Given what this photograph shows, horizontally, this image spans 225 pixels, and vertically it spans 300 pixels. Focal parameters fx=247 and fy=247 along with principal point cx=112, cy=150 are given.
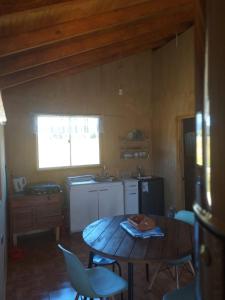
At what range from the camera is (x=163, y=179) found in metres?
5.19

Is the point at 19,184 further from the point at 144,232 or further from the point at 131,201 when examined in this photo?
the point at 144,232

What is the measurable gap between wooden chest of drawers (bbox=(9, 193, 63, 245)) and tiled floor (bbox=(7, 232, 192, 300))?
0.31 meters

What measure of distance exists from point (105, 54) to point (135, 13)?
1.48 metres

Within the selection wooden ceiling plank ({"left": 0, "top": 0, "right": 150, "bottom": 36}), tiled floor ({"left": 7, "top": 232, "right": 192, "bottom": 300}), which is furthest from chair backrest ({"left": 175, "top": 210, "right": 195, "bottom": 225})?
wooden ceiling plank ({"left": 0, "top": 0, "right": 150, "bottom": 36})

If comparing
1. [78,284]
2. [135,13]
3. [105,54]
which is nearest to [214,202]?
[78,284]

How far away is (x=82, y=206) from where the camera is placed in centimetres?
448

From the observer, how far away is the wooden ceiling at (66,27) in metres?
1.72

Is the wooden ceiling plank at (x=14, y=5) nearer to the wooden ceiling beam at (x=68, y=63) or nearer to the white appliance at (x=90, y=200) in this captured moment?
the wooden ceiling beam at (x=68, y=63)

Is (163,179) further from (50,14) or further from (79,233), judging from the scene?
(50,14)

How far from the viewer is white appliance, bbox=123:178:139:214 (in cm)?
486

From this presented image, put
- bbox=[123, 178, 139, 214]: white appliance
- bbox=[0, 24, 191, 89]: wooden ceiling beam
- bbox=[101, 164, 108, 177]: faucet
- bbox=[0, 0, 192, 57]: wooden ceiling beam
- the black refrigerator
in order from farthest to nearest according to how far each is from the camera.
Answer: bbox=[101, 164, 108, 177]: faucet
the black refrigerator
bbox=[123, 178, 139, 214]: white appliance
bbox=[0, 24, 191, 89]: wooden ceiling beam
bbox=[0, 0, 192, 57]: wooden ceiling beam

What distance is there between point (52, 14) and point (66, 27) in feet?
1.30

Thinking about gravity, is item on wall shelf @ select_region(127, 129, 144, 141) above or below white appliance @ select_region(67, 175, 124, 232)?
above

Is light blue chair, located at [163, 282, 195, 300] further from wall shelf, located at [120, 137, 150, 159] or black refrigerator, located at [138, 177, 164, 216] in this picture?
wall shelf, located at [120, 137, 150, 159]
